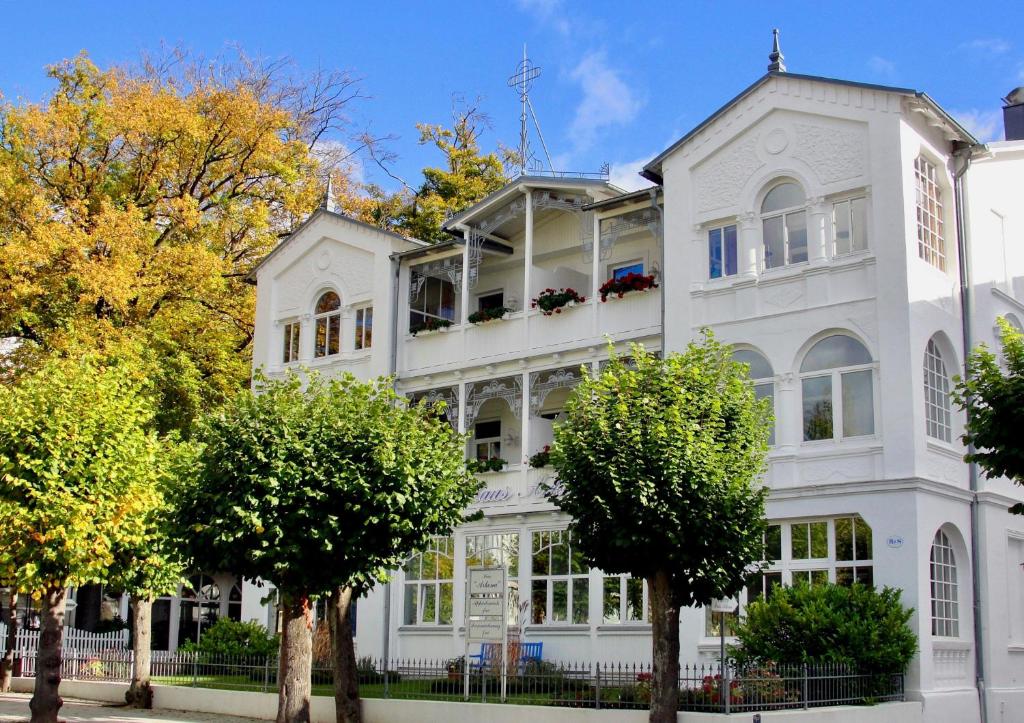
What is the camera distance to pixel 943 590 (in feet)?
74.8

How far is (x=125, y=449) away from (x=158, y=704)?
6823 mm

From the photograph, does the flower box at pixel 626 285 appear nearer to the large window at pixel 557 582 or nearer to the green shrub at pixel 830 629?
the large window at pixel 557 582

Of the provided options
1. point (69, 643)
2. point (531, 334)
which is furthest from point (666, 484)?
point (69, 643)

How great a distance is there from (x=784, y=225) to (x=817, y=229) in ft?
2.80

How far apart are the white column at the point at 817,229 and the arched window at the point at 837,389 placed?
172cm

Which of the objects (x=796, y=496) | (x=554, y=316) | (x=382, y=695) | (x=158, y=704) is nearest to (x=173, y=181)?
(x=554, y=316)

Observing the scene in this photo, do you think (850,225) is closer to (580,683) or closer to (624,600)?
(624,600)

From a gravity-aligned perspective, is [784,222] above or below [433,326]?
above

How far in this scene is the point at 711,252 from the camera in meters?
26.1

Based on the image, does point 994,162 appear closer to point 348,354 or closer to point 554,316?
point 554,316

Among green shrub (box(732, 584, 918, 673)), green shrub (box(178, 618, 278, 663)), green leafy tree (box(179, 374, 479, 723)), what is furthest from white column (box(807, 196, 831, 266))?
green shrub (box(178, 618, 278, 663))

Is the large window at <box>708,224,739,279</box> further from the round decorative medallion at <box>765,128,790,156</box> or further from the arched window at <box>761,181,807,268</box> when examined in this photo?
the round decorative medallion at <box>765,128,790,156</box>

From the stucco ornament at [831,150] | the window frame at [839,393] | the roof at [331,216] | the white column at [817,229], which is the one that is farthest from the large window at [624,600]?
the roof at [331,216]

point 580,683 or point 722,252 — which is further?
point 722,252
